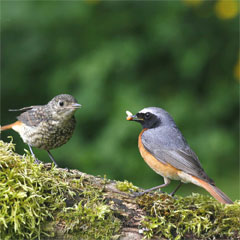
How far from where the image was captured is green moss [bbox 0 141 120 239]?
354 centimetres

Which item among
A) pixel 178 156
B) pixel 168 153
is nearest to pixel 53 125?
pixel 168 153

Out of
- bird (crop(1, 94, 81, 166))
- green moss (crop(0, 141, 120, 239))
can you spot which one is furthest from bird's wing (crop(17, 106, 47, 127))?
green moss (crop(0, 141, 120, 239))

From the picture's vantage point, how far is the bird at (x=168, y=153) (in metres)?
4.64

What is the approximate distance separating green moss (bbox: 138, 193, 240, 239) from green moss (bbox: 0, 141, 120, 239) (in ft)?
1.21

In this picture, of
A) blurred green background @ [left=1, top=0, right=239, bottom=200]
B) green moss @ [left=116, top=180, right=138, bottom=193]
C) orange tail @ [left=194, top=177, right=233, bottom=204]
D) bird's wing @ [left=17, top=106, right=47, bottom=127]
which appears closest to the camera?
orange tail @ [left=194, top=177, right=233, bottom=204]

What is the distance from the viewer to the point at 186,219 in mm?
4090

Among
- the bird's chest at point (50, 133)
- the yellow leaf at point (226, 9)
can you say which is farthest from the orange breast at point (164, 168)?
the yellow leaf at point (226, 9)

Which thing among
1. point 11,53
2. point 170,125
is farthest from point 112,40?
point 170,125

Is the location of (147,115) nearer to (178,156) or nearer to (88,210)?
(178,156)

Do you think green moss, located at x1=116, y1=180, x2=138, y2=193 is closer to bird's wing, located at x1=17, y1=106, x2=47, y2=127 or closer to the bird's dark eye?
the bird's dark eye

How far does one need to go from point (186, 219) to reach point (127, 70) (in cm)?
509

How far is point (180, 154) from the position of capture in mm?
4793

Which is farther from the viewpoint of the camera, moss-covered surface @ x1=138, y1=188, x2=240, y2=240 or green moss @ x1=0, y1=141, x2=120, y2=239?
moss-covered surface @ x1=138, y1=188, x2=240, y2=240

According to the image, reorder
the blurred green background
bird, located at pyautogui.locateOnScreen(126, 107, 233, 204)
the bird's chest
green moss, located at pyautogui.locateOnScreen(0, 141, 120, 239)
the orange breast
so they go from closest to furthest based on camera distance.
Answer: green moss, located at pyautogui.locateOnScreen(0, 141, 120, 239) → bird, located at pyautogui.locateOnScreen(126, 107, 233, 204) → the orange breast → the bird's chest → the blurred green background
